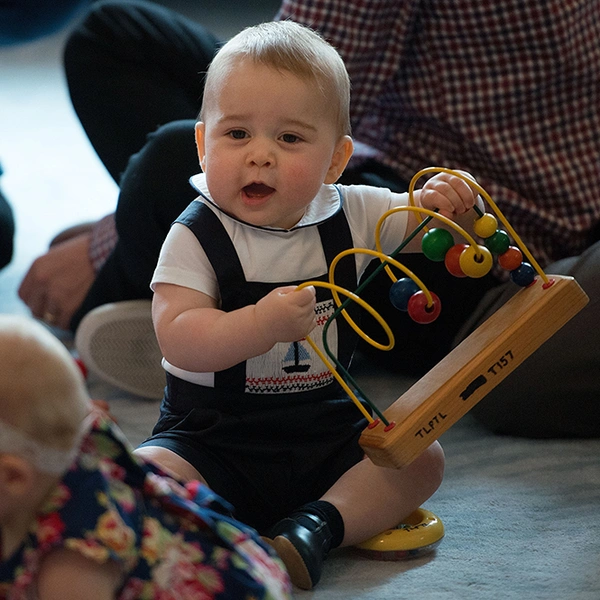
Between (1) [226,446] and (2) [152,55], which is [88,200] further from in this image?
(1) [226,446]

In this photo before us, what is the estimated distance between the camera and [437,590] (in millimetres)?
870

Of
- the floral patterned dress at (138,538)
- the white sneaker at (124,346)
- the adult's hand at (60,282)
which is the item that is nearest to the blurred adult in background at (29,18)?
the adult's hand at (60,282)

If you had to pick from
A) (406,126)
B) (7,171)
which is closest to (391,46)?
(406,126)

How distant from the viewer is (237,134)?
0.92 m

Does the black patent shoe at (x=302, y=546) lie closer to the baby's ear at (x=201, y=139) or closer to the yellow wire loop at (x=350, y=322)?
the yellow wire loop at (x=350, y=322)

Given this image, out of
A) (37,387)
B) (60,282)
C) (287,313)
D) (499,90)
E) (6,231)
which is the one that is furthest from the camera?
(6,231)

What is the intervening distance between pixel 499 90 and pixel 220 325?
2.24 feet

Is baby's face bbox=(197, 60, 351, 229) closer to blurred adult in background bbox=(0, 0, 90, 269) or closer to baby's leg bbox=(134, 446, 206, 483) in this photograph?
baby's leg bbox=(134, 446, 206, 483)

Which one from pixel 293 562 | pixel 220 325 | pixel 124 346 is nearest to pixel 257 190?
pixel 220 325

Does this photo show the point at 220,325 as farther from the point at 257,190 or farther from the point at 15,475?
the point at 15,475

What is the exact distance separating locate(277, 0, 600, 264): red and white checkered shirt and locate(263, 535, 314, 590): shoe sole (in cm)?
66

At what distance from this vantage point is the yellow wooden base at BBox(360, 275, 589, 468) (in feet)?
2.82

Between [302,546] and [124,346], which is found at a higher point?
[302,546]

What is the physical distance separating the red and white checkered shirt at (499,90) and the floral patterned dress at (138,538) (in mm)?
764
